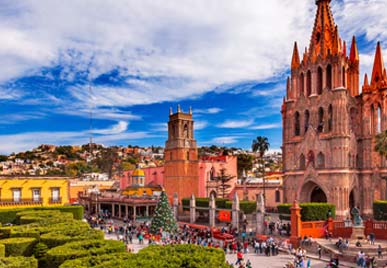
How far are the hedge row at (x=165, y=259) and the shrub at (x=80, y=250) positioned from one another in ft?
3.93

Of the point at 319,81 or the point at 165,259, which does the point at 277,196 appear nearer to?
the point at 319,81

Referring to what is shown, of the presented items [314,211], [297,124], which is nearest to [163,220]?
[314,211]

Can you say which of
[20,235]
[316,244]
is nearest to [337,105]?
[316,244]

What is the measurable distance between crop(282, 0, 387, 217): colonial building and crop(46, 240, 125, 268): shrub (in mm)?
31623

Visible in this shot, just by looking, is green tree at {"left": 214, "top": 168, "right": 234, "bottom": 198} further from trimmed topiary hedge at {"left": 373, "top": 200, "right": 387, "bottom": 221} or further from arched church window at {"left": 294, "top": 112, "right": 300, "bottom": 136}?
trimmed topiary hedge at {"left": 373, "top": 200, "right": 387, "bottom": 221}

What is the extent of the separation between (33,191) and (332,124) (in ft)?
108

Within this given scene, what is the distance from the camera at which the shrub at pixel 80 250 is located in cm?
1441

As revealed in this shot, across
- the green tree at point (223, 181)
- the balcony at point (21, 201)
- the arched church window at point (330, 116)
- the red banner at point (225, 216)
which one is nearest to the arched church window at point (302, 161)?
the arched church window at point (330, 116)

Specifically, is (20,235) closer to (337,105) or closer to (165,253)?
(165,253)

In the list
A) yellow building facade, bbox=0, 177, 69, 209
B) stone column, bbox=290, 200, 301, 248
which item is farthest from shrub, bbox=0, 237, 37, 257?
yellow building facade, bbox=0, 177, 69, 209

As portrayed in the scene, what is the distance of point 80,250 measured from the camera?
49.1 ft

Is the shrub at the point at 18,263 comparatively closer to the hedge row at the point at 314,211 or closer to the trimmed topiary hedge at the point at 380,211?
the hedge row at the point at 314,211

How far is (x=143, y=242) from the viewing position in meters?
34.4

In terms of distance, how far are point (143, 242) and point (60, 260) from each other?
2066cm
